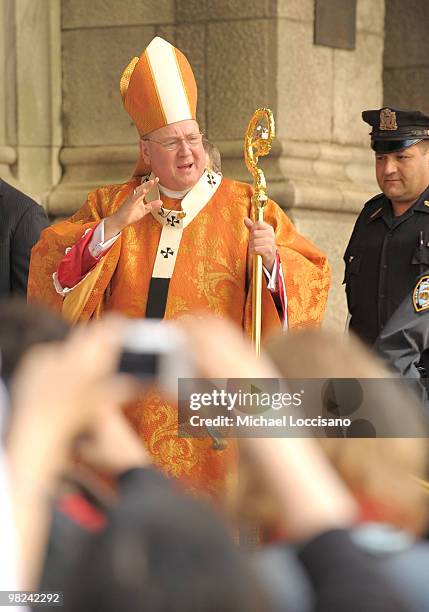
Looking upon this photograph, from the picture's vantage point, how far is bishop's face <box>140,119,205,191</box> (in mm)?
4715

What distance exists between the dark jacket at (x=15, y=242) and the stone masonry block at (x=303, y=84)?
2251 millimetres

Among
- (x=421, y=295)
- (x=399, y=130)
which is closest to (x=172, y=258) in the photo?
(x=421, y=295)

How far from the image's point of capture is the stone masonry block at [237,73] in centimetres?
736

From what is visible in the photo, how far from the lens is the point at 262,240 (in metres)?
4.49

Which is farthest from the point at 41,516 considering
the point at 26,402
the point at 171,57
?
the point at 171,57

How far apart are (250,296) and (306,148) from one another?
9.56 ft

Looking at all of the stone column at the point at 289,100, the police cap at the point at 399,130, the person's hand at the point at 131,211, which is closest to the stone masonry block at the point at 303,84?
the stone column at the point at 289,100

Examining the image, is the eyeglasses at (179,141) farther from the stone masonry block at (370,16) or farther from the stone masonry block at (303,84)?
the stone masonry block at (370,16)

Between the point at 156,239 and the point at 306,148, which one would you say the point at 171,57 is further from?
the point at 306,148

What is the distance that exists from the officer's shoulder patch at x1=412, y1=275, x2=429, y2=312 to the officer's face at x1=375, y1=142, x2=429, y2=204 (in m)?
0.40

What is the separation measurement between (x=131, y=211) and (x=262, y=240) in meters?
0.39

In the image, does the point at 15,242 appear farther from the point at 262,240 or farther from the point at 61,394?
the point at 61,394

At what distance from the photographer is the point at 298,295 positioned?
15.5 feet

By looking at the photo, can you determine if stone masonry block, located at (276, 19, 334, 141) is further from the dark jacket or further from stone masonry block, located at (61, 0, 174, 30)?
the dark jacket
